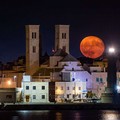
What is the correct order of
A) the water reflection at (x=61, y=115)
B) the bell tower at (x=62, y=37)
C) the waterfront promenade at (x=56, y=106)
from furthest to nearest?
the bell tower at (x=62, y=37), the waterfront promenade at (x=56, y=106), the water reflection at (x=61, y=115)

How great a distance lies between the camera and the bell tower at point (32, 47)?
14150 centimetres

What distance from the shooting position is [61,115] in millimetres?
116438

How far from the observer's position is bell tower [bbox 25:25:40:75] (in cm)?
14150

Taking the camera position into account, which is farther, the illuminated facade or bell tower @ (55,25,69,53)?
bell tower @ (55,25,69,53)

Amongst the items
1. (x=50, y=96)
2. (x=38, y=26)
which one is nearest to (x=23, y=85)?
(x=50, y=96)

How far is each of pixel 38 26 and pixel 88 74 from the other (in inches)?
378

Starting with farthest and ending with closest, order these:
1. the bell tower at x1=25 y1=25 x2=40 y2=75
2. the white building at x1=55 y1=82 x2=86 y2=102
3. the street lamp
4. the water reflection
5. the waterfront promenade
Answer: the bell tower at x1=25 y1=25 x2=40 y2=75 → the white building at x1=55 y1=82 x2=86 y2=102 → the street lamp → the waterfront promenade → the water reflection

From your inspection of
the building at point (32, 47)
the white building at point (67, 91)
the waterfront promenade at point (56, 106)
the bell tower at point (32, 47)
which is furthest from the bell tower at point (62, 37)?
the waterfront promenade at point (56, 106)

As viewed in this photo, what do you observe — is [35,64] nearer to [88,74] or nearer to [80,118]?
[88,74]

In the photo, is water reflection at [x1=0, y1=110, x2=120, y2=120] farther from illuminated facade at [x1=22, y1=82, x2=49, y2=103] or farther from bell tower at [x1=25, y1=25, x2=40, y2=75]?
bell tower at [x1=25, y1=25, x2=40, y2=75]

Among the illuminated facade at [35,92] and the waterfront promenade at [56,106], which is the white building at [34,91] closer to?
the illuminated facade at [35,92]

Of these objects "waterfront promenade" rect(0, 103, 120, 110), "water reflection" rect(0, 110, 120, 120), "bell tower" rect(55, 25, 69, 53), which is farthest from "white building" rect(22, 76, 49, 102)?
"bell tower" rect(55, 25, 69, 53)

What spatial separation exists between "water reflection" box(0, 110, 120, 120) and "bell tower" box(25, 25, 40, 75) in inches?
807

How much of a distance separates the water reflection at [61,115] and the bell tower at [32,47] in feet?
67.3
